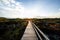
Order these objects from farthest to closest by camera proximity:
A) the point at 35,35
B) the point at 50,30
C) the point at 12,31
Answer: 1. the point at 50,30
2. the point at 12,31
3. the point at 35,35

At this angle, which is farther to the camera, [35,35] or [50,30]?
[50,30]

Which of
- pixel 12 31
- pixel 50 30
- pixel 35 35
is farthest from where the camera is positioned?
pixel 50 30

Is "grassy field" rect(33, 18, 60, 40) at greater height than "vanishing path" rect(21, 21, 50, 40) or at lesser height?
lesser

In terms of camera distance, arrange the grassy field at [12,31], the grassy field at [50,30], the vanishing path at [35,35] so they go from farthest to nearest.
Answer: the grassy field at [50,30] < the grassy field at [12,31] < the vanishing path at [35,35]

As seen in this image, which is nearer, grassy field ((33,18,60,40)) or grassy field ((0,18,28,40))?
grassy field ((0,18,28,40))

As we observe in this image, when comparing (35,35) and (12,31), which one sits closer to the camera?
(35,35)

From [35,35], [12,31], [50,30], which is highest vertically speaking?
[35,35]

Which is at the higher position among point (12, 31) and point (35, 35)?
point (35, 35)

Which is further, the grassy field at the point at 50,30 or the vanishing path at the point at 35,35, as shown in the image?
the grassy field at the point at 50,30

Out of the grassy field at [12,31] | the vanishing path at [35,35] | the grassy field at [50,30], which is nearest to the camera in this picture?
the vanishing path at [35,35]

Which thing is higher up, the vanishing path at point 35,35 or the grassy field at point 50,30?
the vanishing path at point 35,35

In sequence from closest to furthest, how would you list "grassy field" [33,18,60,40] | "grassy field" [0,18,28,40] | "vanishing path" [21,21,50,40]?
"vanishing path" [21,21,50,40], "grassy field" [0,18,28,40], "grassy field" [33,18,60,40]

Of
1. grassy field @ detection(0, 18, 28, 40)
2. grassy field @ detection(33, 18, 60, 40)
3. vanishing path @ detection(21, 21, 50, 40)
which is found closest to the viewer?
vanishing path @ detection(21, 21, 50, 40)

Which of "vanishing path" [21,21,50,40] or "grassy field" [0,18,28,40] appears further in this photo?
"grassy field" [0,18,28,40]
